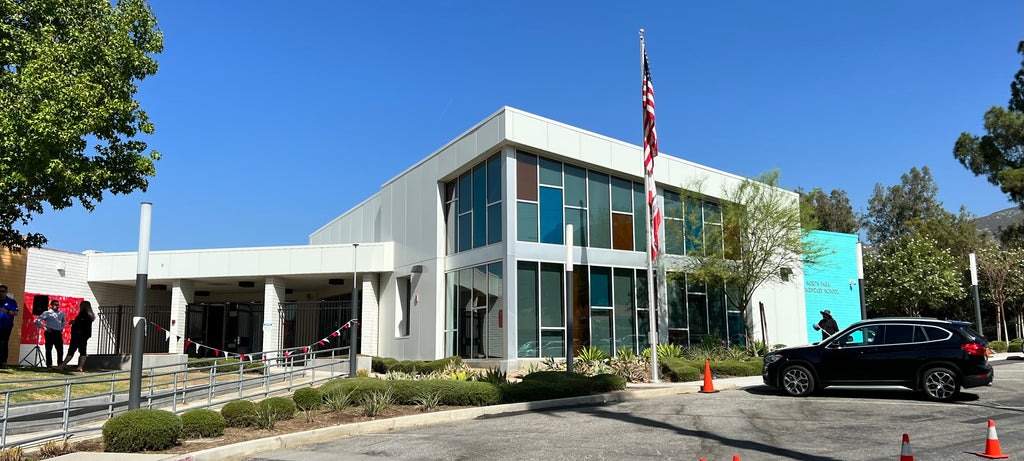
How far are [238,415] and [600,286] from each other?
14471mm

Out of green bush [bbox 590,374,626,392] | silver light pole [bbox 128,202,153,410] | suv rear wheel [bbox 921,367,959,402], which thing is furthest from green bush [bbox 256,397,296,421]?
suv rear wheel [bbox 921,367,959,402]

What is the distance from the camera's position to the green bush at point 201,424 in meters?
10.4

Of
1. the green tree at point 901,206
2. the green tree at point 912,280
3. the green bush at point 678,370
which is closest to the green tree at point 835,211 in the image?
the green tree at point 901,206

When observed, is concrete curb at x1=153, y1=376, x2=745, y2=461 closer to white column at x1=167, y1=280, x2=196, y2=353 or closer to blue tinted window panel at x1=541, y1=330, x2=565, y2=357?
blue tinted window panel at x1=541, y1=330, x2=565, y2=357

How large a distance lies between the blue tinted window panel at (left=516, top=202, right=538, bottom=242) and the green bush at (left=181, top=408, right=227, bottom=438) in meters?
12.9

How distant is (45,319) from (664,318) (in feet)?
62.0

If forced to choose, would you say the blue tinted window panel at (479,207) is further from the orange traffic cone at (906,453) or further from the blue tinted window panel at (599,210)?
the orange traffic cone at (906,453)

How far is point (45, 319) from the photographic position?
64.3 ft

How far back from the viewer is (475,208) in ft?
80.1

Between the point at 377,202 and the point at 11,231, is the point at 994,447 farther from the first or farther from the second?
the point at 377,202

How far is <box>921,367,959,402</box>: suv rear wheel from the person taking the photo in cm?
1374

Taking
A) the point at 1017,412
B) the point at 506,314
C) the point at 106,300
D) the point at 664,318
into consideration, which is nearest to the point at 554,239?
the point at 506,314

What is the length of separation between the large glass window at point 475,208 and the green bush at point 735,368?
753cm

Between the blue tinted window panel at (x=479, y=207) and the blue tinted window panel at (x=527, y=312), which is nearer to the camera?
the blue tinted window panel at (x=527, y=312)
